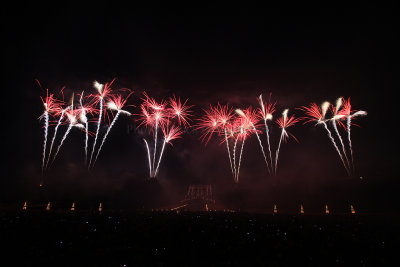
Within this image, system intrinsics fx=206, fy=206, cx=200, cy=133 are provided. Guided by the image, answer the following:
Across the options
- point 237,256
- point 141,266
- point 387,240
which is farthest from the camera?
point 387,240

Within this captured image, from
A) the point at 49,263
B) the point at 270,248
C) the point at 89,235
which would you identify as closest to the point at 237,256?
the point at 270,248

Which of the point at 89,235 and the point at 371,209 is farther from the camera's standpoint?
the point at 371,209

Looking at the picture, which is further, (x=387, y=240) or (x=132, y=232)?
(x=132, y=232)

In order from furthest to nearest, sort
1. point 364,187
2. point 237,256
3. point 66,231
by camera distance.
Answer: point 364,187 < point 66,231 < point 237,256

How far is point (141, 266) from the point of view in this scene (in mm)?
7199

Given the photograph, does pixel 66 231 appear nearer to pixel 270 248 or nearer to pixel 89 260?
pixel 89 260

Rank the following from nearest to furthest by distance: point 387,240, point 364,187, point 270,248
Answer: point 270,248 < point 387,240 < point 364,187

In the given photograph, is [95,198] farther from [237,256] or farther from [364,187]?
[364,187]

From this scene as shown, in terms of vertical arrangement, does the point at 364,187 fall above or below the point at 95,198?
above

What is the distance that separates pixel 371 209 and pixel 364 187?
9.25 metres

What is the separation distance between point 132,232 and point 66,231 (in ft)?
12.7

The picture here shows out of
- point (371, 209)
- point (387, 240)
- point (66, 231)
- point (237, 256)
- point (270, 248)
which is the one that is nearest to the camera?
point (237, 256)

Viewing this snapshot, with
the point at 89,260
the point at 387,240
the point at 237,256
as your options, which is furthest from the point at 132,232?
the point at 387,240

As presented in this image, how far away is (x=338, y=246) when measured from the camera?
10102mm
